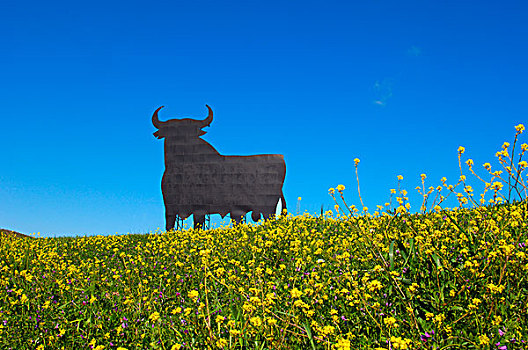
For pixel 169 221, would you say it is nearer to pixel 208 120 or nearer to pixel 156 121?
pixel 156 121

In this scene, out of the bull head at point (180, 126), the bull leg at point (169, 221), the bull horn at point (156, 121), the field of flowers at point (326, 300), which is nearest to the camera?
the field of flowers at point (326, 300)

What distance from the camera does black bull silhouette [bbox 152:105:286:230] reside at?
42.6ft

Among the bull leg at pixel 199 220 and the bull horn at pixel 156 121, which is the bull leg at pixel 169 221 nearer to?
the bull leg at pixel 199 220

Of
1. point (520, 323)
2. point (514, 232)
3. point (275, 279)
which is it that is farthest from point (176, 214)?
point (520, 323)

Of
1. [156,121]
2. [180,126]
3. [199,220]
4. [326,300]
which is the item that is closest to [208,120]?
[180,126]

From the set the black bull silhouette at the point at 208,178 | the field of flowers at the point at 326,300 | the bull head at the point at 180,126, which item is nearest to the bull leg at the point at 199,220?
the black bull silhouette at the point at 208,178

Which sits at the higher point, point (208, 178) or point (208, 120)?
point (208, 120)

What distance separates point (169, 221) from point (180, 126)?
11.0 feet

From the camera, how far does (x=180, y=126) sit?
45.9 ft

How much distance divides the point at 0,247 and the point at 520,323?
10789 millimetres

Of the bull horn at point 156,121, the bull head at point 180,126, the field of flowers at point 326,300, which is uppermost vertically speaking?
the bull horn at point 156,121

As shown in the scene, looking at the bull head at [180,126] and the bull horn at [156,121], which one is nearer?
the bull head at [180,126]

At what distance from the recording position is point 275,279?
4.54m

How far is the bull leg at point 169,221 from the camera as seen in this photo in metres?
13.6
